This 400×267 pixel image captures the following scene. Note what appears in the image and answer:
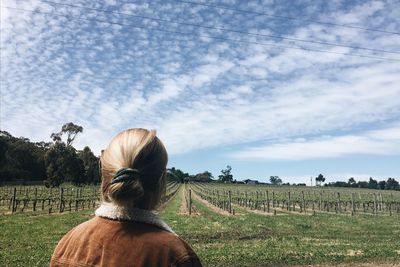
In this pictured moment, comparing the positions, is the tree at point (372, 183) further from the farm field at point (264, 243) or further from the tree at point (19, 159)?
the farm field at point (264, 243)

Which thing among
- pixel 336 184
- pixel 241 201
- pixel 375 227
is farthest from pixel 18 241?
pixel 336 184

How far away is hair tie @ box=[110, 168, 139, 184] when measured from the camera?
1.94 meters

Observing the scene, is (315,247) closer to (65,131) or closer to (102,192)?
(102,192)

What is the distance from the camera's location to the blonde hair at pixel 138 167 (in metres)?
1.97

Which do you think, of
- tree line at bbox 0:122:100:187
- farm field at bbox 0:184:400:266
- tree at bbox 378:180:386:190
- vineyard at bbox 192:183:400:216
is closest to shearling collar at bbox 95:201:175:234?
farm field at bbox 0:184:400:266

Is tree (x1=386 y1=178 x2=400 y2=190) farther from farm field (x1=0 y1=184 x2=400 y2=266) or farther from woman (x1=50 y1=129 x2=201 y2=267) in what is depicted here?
woman (x1=50 y1=129 x2=201 y2=267)

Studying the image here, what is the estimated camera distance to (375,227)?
26906mm

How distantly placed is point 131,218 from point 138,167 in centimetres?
24

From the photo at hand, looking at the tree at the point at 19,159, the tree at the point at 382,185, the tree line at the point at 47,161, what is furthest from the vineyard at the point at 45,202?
the tree at the point at 382,185

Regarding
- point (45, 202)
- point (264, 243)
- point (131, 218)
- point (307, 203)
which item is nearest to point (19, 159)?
point (45, 202)

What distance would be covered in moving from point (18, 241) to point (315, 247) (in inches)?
488

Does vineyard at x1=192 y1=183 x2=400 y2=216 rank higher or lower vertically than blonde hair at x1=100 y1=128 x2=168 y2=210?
lower

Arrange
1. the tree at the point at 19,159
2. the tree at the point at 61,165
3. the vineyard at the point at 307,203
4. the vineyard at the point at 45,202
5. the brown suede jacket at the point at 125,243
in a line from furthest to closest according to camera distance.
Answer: the tree at the point at 19,159, the tree at the point at 61,165, the vineyard at the point at 307,203, the vineyard at the point at 45,202, the brown suede jacket at the point at 125,243

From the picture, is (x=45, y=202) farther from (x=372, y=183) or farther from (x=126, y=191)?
(x=372, y=183)
